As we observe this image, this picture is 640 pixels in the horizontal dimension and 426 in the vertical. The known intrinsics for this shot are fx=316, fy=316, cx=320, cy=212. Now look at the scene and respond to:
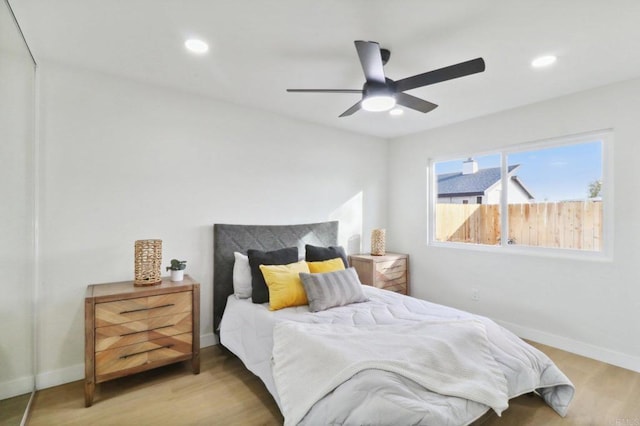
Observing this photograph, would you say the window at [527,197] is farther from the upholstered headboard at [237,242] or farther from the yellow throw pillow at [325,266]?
the upholstered headboard at [237,242]

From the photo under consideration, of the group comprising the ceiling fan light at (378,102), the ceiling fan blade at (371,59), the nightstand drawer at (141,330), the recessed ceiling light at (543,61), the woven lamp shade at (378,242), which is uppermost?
the recessed ceiling light at (543,61)

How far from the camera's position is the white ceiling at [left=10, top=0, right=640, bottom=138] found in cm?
184

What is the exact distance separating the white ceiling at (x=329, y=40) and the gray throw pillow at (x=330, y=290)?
1734mm

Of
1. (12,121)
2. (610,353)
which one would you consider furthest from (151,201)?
(610,353)

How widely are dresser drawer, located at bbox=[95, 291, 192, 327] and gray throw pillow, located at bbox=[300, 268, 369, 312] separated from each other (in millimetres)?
1008

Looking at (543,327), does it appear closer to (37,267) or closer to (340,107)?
(340,107)

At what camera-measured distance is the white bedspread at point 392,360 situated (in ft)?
5.36

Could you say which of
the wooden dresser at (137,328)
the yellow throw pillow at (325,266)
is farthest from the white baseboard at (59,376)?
the yellow throw pillow at (325,266)

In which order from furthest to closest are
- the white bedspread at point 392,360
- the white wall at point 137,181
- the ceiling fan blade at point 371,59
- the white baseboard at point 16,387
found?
the white wall at point 137,181, the white baseboard at point 16,387, the ceiling fan blade at point 371,59, the white bedspread at point 392,360

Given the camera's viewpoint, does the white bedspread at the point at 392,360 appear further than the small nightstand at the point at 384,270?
No

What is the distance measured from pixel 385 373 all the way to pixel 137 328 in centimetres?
190

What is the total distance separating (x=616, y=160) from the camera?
290cm

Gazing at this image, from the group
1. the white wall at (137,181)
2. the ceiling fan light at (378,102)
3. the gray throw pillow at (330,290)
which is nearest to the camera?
the ceiling fan light at (378,102)

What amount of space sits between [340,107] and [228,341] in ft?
8.59
